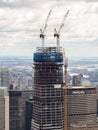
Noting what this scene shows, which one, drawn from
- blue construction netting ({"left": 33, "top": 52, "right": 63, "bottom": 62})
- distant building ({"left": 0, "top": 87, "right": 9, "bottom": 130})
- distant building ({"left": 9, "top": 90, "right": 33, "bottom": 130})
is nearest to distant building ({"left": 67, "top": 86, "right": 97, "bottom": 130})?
distant building ({"left": 9, "top": 90, "right": 33, "bottom": 130})

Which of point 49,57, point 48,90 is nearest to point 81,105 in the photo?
point 48,90

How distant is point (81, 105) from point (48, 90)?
3396 cm

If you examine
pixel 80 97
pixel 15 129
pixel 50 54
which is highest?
pixel 50 54

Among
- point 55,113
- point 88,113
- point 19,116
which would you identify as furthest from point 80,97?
point 55,113

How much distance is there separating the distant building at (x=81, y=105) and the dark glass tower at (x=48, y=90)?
24.9 meters

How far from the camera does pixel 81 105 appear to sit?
141 meters

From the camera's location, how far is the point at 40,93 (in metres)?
109

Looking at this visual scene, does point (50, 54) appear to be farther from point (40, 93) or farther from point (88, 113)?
point (88, 113)

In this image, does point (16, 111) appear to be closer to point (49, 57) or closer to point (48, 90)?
point (48, 90)

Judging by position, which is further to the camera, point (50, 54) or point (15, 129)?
point (15, 129)

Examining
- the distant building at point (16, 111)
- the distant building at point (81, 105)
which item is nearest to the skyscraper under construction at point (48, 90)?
the distant building at point (81, 105)

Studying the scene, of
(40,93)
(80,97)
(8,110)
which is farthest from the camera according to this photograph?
(8,110)

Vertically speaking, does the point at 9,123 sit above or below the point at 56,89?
below

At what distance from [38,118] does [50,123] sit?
2.95m
